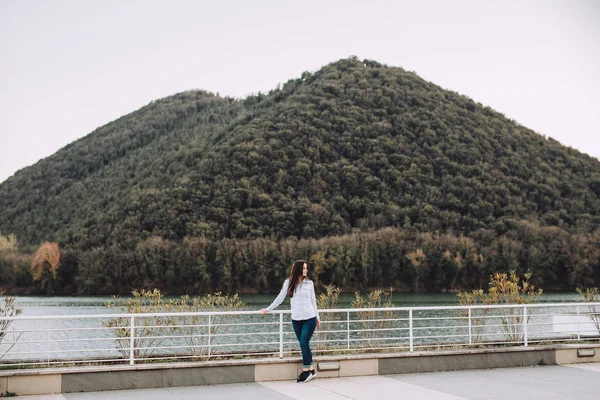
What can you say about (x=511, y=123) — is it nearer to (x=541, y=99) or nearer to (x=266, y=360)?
(x=541, y=99)

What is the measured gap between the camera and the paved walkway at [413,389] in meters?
9.43

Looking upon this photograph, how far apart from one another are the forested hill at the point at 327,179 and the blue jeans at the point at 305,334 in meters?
55.0

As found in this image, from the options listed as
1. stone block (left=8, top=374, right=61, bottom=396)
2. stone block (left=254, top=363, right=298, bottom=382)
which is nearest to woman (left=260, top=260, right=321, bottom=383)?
stone block (left=254, top=363, right=298, bottom=382)

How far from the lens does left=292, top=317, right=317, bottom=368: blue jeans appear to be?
10.4 m

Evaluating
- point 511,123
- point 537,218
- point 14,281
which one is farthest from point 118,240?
point 511,123

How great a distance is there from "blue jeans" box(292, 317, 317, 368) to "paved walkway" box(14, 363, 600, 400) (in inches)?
13.8

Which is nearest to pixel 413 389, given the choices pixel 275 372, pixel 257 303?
pixel 275 372

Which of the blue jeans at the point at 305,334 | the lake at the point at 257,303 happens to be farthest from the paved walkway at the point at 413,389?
the lake at the point at 257,303

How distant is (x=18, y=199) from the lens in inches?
4008

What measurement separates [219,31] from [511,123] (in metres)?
63.9

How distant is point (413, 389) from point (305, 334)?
1.74 metres

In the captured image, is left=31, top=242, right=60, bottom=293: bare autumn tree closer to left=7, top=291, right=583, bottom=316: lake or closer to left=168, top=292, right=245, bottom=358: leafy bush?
left=7, top=291, right=583, bottom=316: lake

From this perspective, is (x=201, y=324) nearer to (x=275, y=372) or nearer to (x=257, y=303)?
(x=275, y=372)

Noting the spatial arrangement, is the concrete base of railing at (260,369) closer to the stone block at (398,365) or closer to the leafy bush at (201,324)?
the stone block at (398,365)
